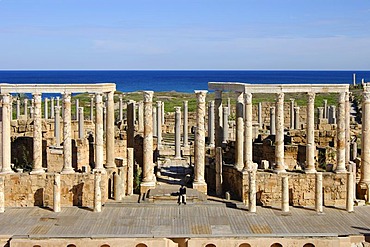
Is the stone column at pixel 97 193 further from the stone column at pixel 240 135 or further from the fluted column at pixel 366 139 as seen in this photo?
the fluted column at pixel 366 139

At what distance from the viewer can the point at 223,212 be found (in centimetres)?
2466

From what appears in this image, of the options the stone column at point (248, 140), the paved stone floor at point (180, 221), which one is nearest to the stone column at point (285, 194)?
the paved stone floor at point (180, 221)

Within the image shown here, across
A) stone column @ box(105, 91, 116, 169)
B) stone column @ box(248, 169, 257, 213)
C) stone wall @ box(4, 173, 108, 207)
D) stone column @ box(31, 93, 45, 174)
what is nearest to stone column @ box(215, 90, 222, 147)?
stone column @ box(105, 91, 116, 169)

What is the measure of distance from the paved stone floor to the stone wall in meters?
0.51

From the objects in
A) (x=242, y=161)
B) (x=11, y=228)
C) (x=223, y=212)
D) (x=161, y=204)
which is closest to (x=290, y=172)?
(x=242, y=161)

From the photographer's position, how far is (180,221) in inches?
915

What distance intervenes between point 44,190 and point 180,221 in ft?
20.3

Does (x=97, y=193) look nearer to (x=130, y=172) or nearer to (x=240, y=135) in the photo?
(x=130, y=172)

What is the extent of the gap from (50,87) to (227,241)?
10581mm

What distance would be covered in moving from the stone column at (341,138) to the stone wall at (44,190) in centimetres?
1046

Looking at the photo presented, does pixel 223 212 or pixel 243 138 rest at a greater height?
pixel 243 138

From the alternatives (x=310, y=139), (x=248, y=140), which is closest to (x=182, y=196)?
(x=248, y=140)

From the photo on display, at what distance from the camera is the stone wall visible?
2564 cm

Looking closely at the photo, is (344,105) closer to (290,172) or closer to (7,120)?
(290,172)
